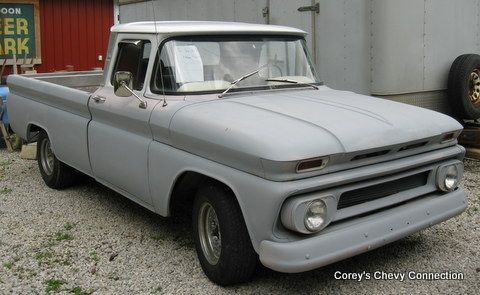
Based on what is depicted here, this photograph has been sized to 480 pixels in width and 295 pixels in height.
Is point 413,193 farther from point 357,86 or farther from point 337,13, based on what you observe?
point 337,13

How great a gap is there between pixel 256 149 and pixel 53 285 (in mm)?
1732

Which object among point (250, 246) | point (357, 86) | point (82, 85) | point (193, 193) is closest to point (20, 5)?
point (82, 85)

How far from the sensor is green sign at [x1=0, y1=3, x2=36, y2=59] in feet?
41.2

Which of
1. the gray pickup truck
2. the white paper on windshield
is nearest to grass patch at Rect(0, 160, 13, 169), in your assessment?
the gray pickup truck

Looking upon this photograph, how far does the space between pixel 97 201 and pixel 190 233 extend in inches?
56.0

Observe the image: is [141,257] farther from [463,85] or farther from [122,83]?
[463,85]

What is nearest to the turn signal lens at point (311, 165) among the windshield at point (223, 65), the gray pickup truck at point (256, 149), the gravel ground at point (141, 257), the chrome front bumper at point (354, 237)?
the gray pickup truck at point (256, 149)

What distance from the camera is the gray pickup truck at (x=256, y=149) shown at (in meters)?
3.09

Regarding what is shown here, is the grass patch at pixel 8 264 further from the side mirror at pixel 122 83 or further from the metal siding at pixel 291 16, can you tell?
the metal siding at pixel 291 16

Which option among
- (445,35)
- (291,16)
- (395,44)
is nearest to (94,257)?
(395,44)

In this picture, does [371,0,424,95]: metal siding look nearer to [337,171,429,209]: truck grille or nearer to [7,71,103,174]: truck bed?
[337,171,429,209]: truck grille

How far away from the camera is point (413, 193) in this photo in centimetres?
365

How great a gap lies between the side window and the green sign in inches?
345

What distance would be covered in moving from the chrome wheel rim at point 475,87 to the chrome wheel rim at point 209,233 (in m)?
4.27
